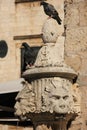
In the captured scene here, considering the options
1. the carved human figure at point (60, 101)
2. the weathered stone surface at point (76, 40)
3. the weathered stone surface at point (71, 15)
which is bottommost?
the carved human figure at point (60, 101)

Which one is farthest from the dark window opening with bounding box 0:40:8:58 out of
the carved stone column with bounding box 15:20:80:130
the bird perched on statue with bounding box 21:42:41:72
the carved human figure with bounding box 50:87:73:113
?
the carved human figure with bounding box 50:87:73:113

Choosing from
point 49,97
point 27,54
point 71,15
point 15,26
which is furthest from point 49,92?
point 15,26

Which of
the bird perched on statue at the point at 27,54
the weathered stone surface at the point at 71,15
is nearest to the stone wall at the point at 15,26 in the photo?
the bird perched on statue at the point at 27,54

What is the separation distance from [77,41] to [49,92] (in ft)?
3.00

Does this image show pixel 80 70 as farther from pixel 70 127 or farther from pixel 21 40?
pixel 21 40

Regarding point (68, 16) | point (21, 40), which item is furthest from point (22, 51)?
point (68, 16)

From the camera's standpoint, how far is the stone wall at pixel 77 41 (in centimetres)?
686

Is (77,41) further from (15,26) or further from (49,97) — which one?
(15,26)

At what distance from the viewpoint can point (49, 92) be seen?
6.26 metres

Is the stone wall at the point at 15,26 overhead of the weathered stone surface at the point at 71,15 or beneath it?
beneath

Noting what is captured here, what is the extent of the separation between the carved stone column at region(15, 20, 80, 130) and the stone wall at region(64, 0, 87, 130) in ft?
0.99

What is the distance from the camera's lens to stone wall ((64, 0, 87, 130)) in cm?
686

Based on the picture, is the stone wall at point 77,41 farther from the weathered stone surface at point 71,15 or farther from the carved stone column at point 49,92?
the carved stone column at point 49,92

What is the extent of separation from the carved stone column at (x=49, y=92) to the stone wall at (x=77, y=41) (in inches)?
11.8
